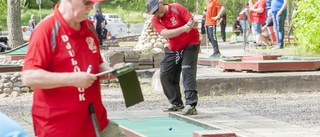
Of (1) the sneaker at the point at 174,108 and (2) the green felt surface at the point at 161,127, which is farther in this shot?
(1) the sneaker at the point at 174,108

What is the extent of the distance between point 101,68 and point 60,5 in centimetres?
51

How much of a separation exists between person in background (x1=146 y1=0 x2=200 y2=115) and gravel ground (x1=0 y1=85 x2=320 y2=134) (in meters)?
1.17

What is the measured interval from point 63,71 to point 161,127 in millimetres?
5150

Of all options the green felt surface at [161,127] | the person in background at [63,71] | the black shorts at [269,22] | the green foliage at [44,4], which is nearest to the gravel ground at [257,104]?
the green felt surface at [161,127]

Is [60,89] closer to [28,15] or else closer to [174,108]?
[174,108]

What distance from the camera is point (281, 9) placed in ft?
76.3

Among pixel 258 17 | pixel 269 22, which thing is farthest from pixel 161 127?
pixel 269 22

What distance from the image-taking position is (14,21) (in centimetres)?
3156

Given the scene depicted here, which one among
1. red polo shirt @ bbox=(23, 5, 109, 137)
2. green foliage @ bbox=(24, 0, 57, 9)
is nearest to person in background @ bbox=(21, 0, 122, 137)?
red polo shirt @ bbox=(23, 5, 109, 137)

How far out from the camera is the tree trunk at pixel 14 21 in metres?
30.9

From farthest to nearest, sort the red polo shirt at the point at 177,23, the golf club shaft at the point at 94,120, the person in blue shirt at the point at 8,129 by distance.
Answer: the red polo shirt at the point at 177,23 → the golf club shaft at the point at 94,120 → the person in blue shirt at the point at 8,129

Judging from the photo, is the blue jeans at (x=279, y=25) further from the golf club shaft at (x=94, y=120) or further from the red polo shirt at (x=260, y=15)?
the golf club shaft at (x=94, y=120)

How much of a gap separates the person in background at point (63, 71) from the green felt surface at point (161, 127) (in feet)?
13.9

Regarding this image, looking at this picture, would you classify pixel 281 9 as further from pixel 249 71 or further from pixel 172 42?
pixel 172 42
